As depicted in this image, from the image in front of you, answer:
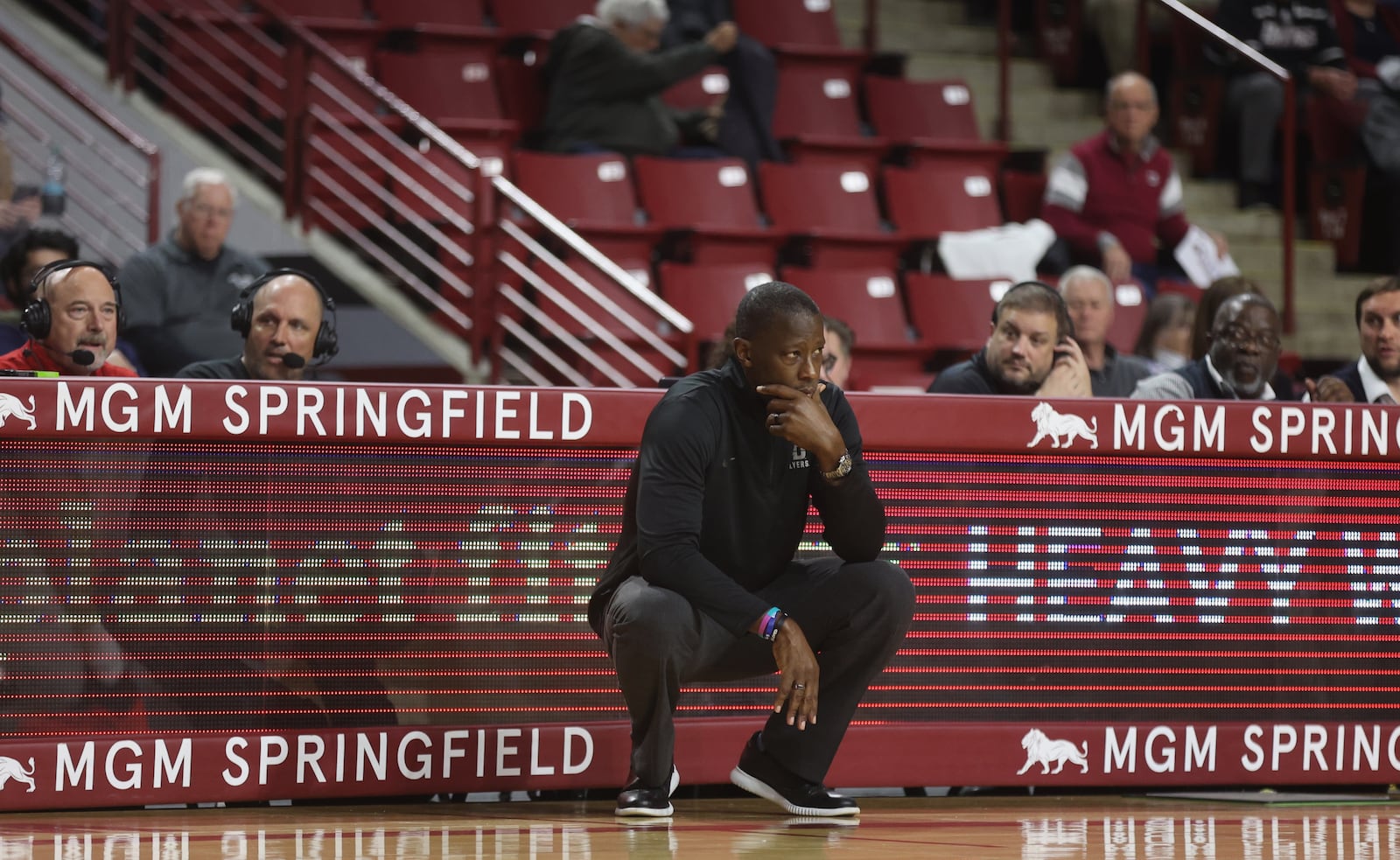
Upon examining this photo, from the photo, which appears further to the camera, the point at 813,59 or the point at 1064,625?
the point at 813,59

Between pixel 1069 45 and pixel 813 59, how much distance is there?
197cm

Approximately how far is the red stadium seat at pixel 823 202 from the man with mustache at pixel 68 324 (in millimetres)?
4801

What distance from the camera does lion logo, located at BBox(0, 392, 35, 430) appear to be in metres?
4.72

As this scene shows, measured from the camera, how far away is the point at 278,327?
5914 millimetres

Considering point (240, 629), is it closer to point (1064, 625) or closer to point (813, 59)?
point (1064, 625)

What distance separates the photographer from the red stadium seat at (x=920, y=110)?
36.6 feet

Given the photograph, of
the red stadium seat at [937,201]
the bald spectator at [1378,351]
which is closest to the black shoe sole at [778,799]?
the bald spectator at [1378,351]

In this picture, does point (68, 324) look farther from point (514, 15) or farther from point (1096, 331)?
point (514, 15)

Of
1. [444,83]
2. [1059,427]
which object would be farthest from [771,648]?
[444,83]

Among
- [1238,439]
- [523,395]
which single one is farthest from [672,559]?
[1238,439]

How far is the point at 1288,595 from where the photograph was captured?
557 centimetres

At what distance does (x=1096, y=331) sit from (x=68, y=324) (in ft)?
12.8

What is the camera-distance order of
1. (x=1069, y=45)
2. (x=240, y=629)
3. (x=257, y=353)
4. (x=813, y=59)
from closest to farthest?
(x=240, y=629)
(x=257, y=353)
(x=813, y=59)
(x=1069, y=45)

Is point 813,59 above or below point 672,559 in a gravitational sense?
above
